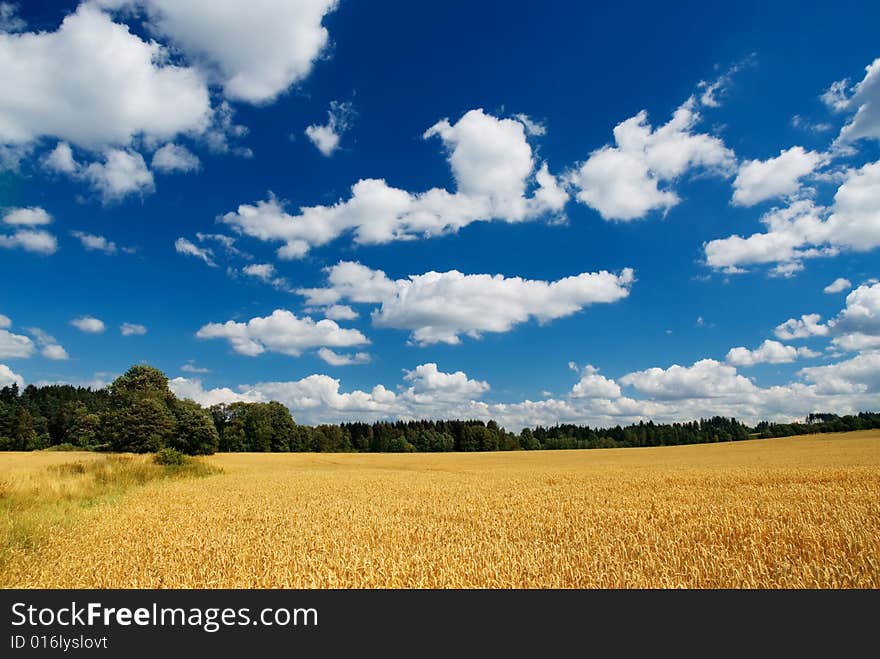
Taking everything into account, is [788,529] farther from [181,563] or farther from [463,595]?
[181,563]

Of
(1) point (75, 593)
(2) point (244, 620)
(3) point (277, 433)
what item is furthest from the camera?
(3) point (277, 433)

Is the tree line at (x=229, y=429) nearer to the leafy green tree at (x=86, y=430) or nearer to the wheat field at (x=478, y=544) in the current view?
the leafy green tree at (x=86, y=430)

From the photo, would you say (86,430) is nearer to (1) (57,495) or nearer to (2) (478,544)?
(1) (57,495)

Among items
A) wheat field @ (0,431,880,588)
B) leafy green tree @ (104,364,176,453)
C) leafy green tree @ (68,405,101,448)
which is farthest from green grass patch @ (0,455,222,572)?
leafy green tree @ (68,405,101,448)

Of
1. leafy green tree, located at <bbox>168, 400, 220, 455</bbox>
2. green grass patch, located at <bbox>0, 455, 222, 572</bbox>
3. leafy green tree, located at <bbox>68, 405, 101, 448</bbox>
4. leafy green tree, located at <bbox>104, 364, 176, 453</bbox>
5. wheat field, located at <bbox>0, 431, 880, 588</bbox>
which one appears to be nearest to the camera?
wheat field, located at <bbox>0, 431, 880, 588</bbox>

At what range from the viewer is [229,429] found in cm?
9775

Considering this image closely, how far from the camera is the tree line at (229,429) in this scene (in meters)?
69.4

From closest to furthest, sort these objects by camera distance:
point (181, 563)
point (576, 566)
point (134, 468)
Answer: point (576, 566) < point (181, 563) < point (134, 468)

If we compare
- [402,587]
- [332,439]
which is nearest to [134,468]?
[402,587]

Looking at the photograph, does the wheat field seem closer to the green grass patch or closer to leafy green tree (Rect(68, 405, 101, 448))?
the green grass patch

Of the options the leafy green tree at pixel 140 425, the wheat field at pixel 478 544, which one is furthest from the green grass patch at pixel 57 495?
the leafy green tree at pixel 140 425

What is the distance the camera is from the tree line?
228ft

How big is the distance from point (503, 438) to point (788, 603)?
120m

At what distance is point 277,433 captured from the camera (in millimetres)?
101562
